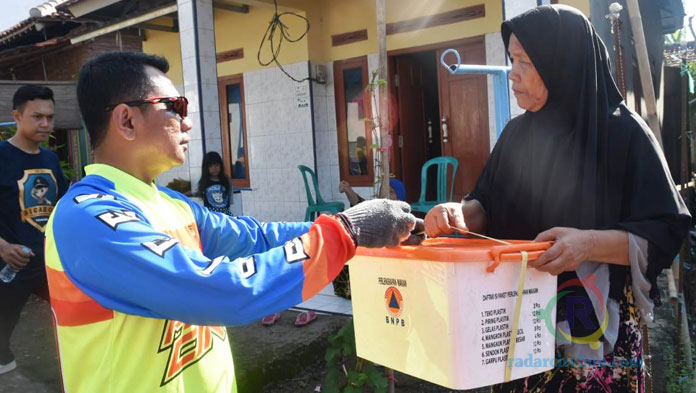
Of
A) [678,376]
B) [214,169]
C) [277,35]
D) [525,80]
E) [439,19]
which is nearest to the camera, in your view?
[525,80]

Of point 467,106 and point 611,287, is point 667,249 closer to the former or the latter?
point 611,287

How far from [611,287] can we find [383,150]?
70.0 inches

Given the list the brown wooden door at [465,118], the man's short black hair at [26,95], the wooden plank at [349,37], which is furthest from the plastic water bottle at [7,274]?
the wooden plank at [349,37]

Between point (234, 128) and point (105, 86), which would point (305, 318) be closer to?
point (105, 86)

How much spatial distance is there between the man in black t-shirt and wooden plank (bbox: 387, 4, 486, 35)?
15.7ft

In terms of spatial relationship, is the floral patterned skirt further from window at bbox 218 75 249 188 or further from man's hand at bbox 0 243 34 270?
window at bbox 218 75 249 188

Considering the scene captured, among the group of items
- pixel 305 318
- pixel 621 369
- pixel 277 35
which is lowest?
pixel 305 318

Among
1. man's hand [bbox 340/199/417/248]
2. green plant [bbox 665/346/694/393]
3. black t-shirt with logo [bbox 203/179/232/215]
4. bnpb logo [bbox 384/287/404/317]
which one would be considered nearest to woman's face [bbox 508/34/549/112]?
man's hand [bbox 340/199/417/248]

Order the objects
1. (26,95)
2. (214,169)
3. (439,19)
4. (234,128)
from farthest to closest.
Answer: (234,128) → (439,19) → (214,169) → (26,95)

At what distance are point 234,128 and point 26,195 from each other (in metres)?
5.91

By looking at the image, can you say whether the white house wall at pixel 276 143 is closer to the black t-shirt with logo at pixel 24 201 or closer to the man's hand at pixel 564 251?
the black t-shirt with logo at pixel 24 201

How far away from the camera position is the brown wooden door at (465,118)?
6.90 m

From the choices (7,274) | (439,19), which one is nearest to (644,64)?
(439,19)

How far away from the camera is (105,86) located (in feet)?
4.93
